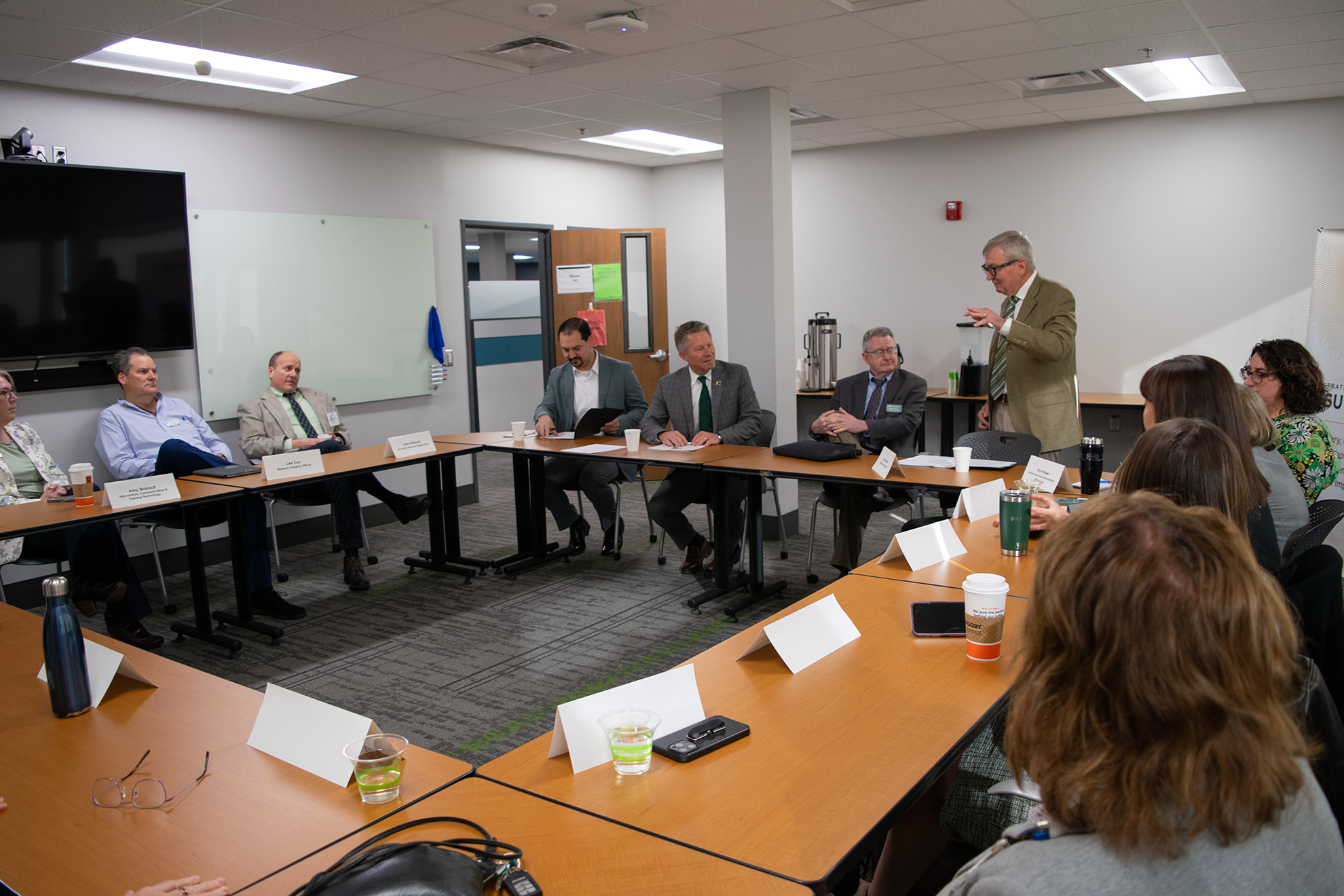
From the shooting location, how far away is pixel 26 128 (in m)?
4.56

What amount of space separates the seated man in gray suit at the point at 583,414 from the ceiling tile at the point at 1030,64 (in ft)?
8.29

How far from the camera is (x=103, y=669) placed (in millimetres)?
1832

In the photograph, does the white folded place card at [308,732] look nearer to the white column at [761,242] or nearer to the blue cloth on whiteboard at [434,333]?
the white column at [761,242]

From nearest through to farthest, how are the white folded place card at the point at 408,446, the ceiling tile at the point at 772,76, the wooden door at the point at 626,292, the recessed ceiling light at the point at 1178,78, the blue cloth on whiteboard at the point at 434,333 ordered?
1. the white folded place card at the point at 408,446
2. the ceiling tile at the point at 772,76
3. the recessed ceiling light at the point at 1178,78
4. the blue cloth on whiteboard at the point at 434,333
5. the wooden door at the point at 626,292

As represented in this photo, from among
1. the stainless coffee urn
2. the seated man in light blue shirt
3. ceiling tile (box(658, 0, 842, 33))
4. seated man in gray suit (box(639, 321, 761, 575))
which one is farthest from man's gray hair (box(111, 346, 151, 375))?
the stainless coffee urn

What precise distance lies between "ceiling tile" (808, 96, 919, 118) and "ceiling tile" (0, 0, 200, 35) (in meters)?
3.58

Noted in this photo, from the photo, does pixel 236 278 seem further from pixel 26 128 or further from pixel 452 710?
pixel 452 710

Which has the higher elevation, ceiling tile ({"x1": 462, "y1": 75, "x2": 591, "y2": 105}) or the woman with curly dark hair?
ceiling tile ({"x1": 462, "y1": 75, "x2": 591, "y2": 105})

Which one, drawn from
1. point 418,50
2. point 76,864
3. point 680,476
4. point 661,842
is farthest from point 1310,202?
point 76,864

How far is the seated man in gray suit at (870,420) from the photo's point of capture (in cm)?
450

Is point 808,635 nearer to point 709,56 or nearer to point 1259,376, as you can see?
point 1259,376

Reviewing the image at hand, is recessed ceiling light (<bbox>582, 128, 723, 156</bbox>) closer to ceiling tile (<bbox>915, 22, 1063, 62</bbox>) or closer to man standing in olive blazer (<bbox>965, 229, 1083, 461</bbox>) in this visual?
ceiling tile (<bbox>915, 22, 1063, 62</bbox>)

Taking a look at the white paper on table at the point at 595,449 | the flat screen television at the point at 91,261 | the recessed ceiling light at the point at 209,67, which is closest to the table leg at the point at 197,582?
the flat screen television at the point at 91,261

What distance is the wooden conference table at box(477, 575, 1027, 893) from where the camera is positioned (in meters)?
1.27
